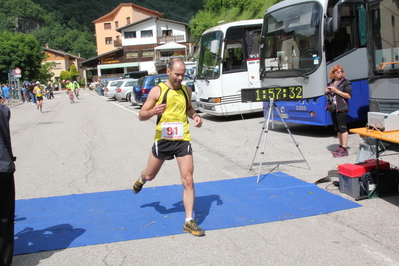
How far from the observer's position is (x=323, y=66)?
10227mm

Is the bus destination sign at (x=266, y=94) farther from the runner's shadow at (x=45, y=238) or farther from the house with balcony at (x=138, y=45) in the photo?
the house with balcony at (x=138, y=45)

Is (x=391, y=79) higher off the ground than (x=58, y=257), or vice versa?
(x=391, y=79)

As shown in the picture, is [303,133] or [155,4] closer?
[303,133]

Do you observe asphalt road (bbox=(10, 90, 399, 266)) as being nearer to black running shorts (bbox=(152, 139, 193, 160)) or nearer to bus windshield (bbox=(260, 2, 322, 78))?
black running shorts (bbox=(152, 139, 193, 160))

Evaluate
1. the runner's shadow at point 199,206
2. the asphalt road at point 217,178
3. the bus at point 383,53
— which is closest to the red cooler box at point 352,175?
the asphalt road at point 217,178

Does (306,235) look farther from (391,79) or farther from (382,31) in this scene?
(382,31)

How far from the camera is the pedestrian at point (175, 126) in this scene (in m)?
4.70

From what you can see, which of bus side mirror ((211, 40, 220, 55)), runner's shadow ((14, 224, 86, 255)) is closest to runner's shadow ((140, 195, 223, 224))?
runner's shadow ((14, 224, 86, 255))

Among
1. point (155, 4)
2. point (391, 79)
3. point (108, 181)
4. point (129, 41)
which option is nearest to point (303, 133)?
point (391, 79)

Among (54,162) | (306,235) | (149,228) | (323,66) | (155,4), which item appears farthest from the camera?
(155,4)

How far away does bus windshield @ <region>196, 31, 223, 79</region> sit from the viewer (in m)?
14.5

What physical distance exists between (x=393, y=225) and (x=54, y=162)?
24.0 feet

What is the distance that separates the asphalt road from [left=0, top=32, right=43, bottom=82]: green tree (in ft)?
148

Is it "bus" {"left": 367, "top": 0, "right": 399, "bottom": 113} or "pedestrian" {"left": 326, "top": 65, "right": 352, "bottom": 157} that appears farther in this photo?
"pedestrian" {"left": 326, "top": 65, "right": 352, "bottom": 157}
